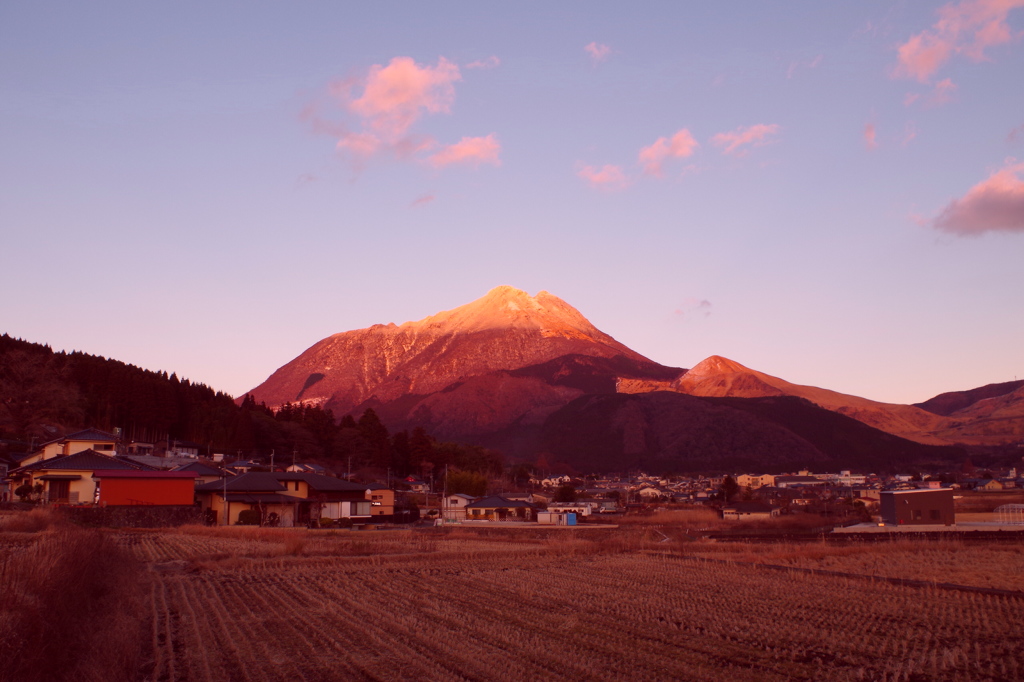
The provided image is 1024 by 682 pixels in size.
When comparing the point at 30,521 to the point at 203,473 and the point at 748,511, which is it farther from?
the point at 748,511

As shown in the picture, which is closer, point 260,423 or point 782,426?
point 260,423

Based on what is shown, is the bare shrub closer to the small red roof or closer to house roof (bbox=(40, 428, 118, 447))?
the small red roof

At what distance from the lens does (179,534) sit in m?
31.5

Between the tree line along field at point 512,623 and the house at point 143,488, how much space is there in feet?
57.2

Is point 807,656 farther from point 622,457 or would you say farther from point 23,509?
point 622,457

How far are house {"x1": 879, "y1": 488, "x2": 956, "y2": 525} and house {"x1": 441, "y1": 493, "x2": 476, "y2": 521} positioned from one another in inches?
1055

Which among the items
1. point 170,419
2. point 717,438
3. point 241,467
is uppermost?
point 170,419

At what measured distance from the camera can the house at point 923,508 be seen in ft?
133

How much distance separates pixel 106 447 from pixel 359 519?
53.8ft

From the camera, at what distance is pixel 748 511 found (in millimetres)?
59219

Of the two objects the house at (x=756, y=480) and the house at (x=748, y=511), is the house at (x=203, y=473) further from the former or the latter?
the house at (x=756, y=480)

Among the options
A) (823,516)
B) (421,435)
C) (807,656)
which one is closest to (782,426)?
(421,435)

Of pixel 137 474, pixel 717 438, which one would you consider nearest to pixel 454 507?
pixel 137 474

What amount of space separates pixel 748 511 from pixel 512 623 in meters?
51.8
